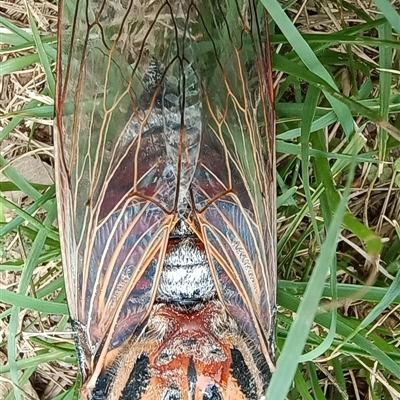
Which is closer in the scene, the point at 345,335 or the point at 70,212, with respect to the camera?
the point at 70,212

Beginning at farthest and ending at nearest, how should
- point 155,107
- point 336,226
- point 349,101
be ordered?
point 155,107 → point 349,101 → point 336,226

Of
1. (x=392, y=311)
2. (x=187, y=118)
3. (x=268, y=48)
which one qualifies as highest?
(x=268, y=48)

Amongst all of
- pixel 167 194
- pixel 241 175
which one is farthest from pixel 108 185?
pixel 241 175

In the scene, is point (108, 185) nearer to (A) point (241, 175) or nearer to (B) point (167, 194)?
(B) point (167, 194)

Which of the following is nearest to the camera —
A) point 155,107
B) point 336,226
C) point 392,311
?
point 336,226

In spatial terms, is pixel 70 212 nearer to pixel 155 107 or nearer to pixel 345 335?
pixel 155 107

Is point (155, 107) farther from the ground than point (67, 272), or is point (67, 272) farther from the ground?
point (155, 107)

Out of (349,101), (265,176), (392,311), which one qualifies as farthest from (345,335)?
(349,101)

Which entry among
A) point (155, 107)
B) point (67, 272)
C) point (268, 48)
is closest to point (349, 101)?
point (268, 48)
